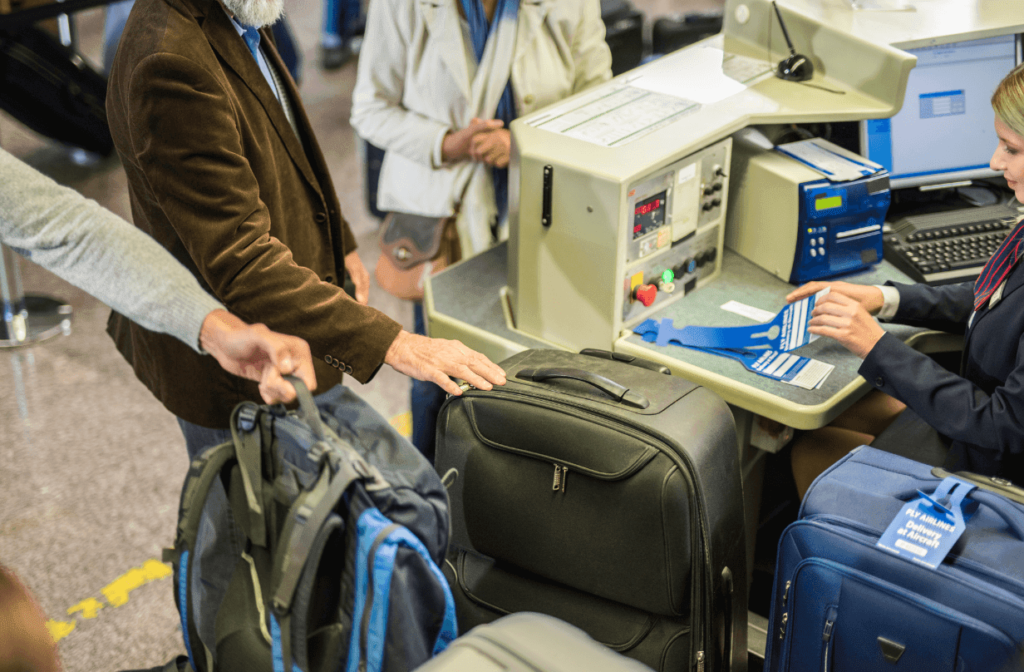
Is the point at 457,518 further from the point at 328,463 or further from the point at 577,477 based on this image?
the point at 328,463

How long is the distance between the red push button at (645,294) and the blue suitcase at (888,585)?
1.66 feet

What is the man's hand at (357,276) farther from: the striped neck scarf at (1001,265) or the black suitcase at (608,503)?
the striped neck scarf at (1001,265)

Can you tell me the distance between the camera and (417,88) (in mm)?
2248

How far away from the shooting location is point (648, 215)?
5.77 ft

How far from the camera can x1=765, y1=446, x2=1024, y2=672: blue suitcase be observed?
1.23 metres

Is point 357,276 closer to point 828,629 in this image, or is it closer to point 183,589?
point 183,589

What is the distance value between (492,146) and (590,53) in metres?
0.39

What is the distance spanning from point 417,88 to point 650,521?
129 cm

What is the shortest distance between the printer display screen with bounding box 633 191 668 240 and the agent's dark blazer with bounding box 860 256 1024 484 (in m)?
0.47

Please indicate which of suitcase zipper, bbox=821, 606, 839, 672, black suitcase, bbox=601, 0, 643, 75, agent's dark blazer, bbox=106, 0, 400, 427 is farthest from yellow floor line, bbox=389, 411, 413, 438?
black suitcase, bbox=601, 0, 643, 75

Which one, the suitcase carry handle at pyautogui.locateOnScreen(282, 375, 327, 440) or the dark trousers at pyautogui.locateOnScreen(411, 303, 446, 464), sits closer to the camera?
the suitcase carry handle at pyautogui.locateOnScreen(282, 375, 327, 440)

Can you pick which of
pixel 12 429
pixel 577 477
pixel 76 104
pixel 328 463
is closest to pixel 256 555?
pixel 328 463

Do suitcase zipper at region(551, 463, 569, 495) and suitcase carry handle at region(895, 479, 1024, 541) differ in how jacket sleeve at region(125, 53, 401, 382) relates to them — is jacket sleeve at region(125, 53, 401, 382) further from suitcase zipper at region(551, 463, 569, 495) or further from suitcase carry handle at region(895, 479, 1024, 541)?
suitcase carry handle at region(895, 479, 1024, 541)

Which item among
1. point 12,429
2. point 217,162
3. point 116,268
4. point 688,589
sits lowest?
point 12,429
